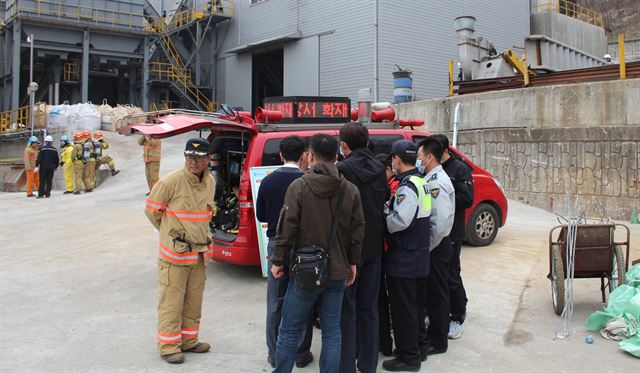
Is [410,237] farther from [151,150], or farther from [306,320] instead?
[151,150]

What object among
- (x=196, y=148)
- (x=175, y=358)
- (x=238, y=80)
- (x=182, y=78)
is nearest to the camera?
(x=175, y=358)

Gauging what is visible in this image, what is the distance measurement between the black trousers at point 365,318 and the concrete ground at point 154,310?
0.45m

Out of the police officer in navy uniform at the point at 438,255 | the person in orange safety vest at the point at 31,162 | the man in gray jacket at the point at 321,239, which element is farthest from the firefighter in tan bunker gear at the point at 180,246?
the person in orange safety vest at the point at 31,162

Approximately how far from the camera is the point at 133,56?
Answer: 85.5 ft

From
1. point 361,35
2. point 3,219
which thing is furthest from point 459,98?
point 3,219

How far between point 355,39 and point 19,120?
49.1 feet

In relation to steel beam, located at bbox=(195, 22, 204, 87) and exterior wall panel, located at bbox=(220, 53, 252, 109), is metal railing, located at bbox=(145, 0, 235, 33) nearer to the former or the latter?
steel beam, located at bbox=(195, 22, 204, 87)

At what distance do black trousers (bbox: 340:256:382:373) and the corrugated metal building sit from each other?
17479mm

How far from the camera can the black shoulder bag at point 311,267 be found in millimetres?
3248

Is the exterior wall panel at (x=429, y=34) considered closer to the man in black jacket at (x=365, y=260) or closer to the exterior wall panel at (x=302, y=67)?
the exterior wall panel at (x=302, y=67)

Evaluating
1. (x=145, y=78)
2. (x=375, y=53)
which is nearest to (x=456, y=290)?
(x=375, y=53)

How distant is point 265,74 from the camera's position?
27750 millimetres

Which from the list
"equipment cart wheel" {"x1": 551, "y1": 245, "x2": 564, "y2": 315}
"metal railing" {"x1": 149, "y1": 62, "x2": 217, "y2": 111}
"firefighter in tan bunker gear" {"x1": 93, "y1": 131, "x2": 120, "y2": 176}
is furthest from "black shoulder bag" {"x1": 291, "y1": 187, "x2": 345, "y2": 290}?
"metal railing" {"x1": 149, "y1": 62, "x2": 217, "y2": 111}

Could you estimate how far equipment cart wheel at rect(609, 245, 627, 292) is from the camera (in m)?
4.98
